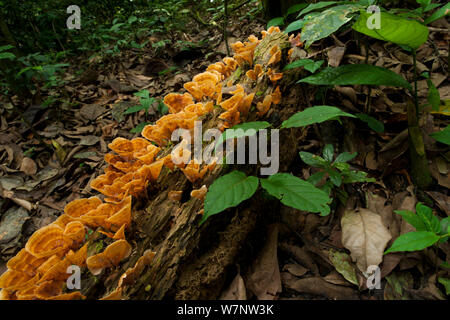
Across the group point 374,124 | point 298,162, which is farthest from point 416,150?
point 298,162

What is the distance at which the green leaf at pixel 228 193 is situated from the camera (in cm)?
147

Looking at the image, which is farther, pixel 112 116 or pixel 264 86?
pixel 112 116

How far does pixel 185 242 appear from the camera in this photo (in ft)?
5.96

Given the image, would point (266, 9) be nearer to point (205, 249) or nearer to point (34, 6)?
point (205, 249)

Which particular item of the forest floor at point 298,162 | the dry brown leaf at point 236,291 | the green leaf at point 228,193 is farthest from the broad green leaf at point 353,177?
the dry brown leaf at point 236,291

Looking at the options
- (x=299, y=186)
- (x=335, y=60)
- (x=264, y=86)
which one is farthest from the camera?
(x=335, y=60)

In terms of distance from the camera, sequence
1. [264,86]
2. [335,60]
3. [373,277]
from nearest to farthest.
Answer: [373,277] < [264,86] < [335,60]

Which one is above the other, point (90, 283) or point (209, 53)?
point (209, 53)

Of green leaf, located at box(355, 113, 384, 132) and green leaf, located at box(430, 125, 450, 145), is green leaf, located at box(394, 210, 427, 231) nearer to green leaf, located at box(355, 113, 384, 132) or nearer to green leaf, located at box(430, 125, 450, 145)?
green leaf, located at box(430, 125, 450, 145)

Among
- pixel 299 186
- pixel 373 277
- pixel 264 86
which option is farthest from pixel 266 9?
pixel 373 277

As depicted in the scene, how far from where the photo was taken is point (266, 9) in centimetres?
466

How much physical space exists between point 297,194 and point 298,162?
4.39 ft

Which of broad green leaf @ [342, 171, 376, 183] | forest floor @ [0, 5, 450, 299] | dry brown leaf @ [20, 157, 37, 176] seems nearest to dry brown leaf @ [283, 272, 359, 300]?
forest floor @ [0, 5, 450, 299]
